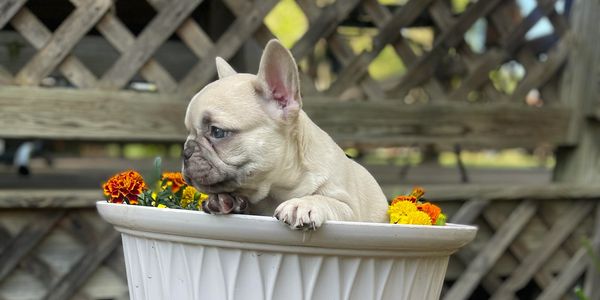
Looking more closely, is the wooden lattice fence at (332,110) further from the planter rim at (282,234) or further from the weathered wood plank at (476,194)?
the planter rim at (282,234)

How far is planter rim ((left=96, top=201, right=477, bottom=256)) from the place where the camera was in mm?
1548

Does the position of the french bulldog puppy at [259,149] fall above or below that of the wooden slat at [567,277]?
below

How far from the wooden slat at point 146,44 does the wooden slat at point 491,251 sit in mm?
1651

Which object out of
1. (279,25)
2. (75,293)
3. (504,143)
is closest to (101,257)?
(75,293)

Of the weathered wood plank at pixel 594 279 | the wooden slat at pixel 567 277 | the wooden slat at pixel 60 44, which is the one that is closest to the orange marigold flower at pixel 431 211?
the wooden slat at pixel 60 44

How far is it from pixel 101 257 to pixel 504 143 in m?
1.87

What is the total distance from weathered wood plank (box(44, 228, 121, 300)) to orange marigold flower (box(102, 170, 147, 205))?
4.03 ft

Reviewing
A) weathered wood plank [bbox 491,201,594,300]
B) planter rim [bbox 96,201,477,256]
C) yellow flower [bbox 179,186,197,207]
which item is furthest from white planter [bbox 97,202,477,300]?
weathered wood plank [bbox 491,201,594,300]

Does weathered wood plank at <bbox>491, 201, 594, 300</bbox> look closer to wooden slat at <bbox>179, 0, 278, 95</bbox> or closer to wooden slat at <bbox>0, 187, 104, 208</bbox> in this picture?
wooden slat at <bbox>179, 0, 278, 95</bbox>

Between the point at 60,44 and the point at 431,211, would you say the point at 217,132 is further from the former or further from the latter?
the point at 60,44

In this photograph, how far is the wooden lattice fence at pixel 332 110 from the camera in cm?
296

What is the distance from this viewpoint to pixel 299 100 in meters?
1.70

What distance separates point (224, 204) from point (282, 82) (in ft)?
0.94

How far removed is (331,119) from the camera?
11.0 feet
